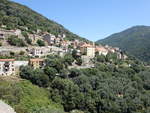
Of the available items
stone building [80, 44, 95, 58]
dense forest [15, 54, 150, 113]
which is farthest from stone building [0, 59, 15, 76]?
stone building [80, 44, 95, 58]

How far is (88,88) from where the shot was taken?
121ft

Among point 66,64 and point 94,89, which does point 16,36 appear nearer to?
point 66,64

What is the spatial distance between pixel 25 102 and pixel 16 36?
2738 centimetres

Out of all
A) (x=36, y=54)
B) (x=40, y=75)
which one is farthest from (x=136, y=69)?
(x=40, y=75)

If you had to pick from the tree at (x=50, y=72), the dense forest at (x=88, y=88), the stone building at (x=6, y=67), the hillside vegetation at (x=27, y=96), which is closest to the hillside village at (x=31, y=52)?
the stone building at (x=6, y=67)

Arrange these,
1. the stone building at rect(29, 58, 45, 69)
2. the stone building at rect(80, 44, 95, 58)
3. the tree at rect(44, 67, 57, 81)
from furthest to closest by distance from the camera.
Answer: the stone building at rect(80, 44, 95, 58)
the stone building at rect(29, 58, 45, 69)
the tree at rect(44, 67, 57, 81)

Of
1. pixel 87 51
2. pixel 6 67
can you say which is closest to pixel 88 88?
pixel 6 67

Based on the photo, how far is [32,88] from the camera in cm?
3128

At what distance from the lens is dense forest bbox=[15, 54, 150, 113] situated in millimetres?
33719

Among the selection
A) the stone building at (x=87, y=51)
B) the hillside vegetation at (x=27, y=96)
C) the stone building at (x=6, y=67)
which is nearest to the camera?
the hillside vegetation at (x=27, y=96)

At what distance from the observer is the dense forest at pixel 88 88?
111ft

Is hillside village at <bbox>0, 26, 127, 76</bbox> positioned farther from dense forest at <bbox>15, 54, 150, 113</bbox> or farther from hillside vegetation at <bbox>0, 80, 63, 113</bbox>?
hillside vegetation at <bbox>0, 80, 63, 113</bbox>

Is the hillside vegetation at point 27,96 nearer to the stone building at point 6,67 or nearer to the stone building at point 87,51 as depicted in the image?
the stone building at point 6,67

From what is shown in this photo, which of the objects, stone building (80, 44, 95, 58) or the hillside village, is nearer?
the hillside village
